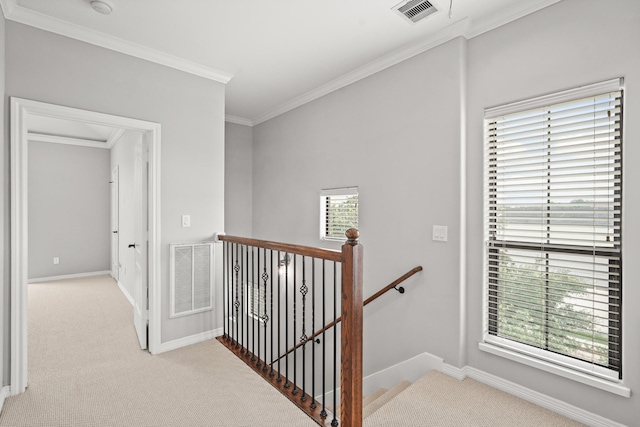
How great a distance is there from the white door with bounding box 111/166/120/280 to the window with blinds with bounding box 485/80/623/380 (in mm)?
5630

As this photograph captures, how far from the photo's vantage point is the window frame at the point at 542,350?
1.91 m

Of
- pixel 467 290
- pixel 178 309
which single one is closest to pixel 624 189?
pixel 467 290

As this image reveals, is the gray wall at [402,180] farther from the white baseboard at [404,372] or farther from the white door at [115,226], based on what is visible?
the white door at [115,226]

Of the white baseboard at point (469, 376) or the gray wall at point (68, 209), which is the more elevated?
the gray wall at point (68, 209)

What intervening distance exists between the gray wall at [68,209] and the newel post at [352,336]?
20.0ft

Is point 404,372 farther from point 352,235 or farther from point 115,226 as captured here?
point 115,226

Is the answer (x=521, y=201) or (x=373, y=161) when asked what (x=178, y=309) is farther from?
(x=521, y=201)

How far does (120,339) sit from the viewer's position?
10.3 ft

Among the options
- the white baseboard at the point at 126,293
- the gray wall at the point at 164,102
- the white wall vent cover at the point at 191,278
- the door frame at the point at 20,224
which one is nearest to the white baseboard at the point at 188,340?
the gray wall at the point at 164,102

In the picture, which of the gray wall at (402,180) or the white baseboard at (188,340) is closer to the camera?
the gray wall at (402,180)

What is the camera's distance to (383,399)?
252 cm

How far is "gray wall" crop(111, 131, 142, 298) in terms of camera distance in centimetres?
438

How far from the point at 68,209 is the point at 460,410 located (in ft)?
21.7

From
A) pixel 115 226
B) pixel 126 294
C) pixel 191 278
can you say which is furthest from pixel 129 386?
pixel 115 226
